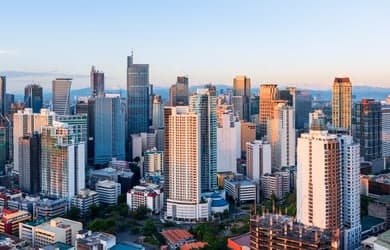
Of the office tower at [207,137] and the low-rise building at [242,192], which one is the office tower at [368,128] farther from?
the office tower at [207,137]

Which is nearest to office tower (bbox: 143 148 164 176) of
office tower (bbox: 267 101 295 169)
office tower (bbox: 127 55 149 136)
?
office tower (bbox: 267 101 295 169)

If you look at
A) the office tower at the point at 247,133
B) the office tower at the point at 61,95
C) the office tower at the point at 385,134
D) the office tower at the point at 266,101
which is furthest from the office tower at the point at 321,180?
the office tower at the point at 61,95

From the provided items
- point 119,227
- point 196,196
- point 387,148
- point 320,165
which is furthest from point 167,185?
point 387,148

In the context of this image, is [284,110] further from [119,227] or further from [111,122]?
[119,227]

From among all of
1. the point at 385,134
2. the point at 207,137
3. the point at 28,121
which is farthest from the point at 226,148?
the point at 28,121

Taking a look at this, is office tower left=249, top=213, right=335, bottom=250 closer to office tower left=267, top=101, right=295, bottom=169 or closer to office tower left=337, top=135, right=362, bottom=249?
office tower left=337, top=135, right=362, bottom=249

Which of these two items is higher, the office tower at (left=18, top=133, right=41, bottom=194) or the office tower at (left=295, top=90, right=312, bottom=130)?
the office tower at (left=295, top=90, right=312, bottom=130)

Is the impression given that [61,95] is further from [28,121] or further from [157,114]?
[28,121]
